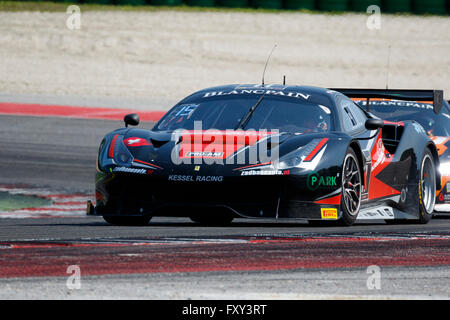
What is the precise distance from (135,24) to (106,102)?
30.8 feet

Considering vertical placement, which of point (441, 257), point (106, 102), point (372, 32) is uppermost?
point (372, 32)

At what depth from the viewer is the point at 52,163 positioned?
1542 cm

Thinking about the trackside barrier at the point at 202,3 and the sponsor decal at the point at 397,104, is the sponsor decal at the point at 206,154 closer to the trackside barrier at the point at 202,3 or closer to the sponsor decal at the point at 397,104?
the sponsor decal at the point at 397,104

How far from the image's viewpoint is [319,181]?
7699 mm

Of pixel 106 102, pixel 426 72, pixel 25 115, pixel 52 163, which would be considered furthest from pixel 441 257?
pixel 426 72

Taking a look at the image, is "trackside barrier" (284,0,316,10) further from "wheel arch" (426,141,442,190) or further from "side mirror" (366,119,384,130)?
"side mirror" (366,119,384,130)

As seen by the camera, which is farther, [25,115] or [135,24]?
[135,24]

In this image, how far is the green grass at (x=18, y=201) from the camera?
40.6 ft

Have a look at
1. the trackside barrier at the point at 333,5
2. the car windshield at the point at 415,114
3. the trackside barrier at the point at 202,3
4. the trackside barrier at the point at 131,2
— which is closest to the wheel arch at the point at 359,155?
the car windshield at the point at 415,114

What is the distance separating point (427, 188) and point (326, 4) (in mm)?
22877

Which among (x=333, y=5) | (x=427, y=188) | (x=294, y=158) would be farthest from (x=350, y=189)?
(x=333, y=5)

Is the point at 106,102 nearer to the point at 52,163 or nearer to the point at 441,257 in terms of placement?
the point at 52,163

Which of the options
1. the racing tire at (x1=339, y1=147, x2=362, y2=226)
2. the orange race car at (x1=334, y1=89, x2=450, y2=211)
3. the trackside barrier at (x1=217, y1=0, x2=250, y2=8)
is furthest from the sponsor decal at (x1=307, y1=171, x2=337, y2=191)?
the trackside barrier at (x1=217, y1=0, x2=250, y2=8)

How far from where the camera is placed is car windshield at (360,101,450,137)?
35.8 ft
